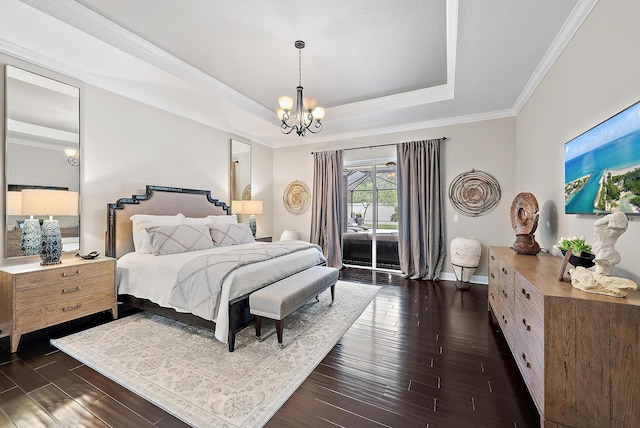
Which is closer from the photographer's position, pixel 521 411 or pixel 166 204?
pixel 521 411

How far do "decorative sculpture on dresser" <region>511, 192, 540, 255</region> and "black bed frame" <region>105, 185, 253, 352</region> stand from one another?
9.32 feet

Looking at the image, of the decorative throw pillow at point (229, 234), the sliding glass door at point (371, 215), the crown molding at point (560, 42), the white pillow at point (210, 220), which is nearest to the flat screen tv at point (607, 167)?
the crown molding at point (560, 42)

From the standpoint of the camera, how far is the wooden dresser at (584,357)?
1.31 m

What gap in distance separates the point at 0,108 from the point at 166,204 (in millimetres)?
1911

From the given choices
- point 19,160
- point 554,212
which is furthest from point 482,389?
point 19,160

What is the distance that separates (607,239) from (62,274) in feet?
14.2

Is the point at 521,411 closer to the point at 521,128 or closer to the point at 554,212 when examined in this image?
the point at 554,212

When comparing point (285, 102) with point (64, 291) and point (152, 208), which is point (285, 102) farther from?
point (64, 291)

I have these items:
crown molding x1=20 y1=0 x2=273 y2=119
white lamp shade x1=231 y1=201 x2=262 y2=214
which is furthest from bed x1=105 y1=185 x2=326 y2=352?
crown molding x1=20 y1=0 x2=273 y2=119

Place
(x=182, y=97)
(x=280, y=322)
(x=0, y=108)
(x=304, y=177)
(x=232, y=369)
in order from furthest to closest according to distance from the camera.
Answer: (x=304, y=177) < (x=182, y=97) < (x=0, y=108) < (x=280, y=322) < (x=232, y=369)

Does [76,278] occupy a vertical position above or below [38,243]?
below

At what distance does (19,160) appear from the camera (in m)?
2.80

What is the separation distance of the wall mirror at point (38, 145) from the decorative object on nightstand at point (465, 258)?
5.19 metres

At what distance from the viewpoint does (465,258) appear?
14.6 ft
